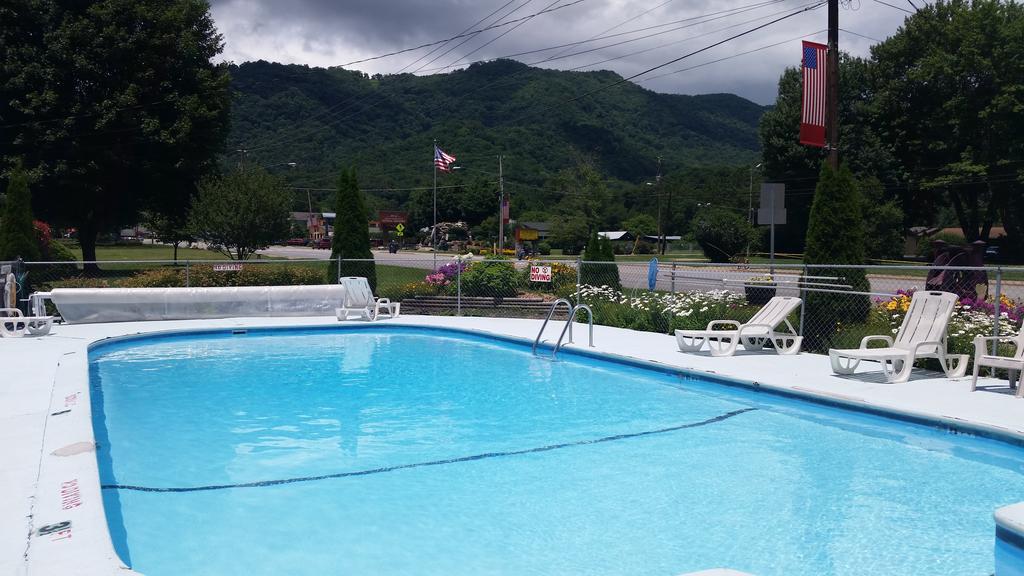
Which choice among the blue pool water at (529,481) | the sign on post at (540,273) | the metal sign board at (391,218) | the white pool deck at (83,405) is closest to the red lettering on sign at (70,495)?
the white pool deck at (83,405)

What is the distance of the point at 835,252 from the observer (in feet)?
41.7

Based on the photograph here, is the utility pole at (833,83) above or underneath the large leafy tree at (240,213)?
above

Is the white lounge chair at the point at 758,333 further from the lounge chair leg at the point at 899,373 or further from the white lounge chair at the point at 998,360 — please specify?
the white lounge chair at the point at 998,360

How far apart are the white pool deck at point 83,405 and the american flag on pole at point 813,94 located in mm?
5050

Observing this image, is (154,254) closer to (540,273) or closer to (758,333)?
(540,273)

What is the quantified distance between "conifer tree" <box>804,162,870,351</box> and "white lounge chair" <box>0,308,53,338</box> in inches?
542

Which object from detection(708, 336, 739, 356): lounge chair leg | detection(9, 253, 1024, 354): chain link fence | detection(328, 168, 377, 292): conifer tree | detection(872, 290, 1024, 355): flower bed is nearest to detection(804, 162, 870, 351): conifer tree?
detection(9, 253, 1024, 354): chain link fence

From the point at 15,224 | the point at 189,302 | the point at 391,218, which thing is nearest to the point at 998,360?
the point at 189,302

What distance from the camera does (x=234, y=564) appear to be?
189 inches

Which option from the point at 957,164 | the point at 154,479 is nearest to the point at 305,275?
the point at 154,479

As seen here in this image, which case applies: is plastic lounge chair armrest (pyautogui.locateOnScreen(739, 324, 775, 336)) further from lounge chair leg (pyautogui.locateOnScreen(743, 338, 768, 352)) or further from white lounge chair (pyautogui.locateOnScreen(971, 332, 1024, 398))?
white lounge chair (pyautogui.locateOnScreen(971, 332, 1024, 398))

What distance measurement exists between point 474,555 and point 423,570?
1.32 ft

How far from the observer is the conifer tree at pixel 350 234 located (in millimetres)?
20422

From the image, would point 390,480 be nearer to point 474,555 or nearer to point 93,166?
point 474,555
